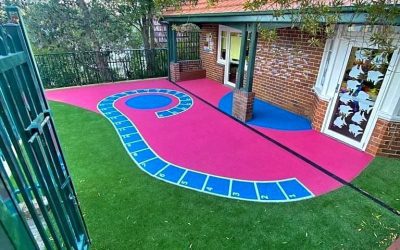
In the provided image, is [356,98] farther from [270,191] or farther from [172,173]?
[172,173]

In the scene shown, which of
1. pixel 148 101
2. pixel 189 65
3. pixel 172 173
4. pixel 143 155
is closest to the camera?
pixel 172 173

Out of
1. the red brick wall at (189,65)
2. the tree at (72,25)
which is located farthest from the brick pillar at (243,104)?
the tree at (72,25)

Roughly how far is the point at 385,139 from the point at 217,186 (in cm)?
357

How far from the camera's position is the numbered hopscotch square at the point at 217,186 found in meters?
3.91

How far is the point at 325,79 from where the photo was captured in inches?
214

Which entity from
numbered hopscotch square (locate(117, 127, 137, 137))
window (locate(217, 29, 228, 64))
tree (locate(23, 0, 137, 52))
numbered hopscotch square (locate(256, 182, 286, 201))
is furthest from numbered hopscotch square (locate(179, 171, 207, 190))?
tree (locate(23, 0, 137, 52))

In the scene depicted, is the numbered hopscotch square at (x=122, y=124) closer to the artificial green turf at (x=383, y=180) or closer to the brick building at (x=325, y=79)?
the brick building at (x=325, y=79)

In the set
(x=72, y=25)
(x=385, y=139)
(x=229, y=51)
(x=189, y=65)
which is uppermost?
(x=72, y=25)

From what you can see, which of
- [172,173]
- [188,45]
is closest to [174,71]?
[188,45]

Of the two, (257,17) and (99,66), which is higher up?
(257,17)

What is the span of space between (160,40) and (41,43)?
6040 mm

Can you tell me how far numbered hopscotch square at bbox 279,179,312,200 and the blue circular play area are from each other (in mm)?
4766

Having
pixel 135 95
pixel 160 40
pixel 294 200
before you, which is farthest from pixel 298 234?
pixel 160 40

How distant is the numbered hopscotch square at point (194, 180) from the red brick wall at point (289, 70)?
4.05 metres
